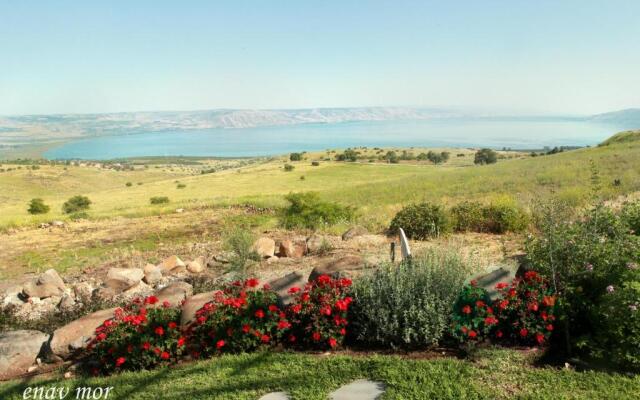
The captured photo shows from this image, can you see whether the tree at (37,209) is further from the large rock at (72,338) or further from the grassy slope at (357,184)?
the large rock at (72,338)

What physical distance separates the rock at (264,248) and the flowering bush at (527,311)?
6.77 meters

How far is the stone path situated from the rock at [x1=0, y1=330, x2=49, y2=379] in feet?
12.0

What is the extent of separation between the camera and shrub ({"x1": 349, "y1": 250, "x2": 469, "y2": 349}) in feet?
16.1

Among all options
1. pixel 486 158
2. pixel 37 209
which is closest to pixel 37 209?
pixel 37 209

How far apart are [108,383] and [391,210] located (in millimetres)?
16614

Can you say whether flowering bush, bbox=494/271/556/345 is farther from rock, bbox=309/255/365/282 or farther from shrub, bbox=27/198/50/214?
shrub, bbox=27/198/50/214

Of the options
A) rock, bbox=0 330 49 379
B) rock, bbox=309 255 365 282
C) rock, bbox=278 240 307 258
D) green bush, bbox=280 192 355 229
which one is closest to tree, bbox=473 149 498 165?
green bush, bbox=280 192 355 229

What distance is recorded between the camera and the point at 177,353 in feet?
16.8

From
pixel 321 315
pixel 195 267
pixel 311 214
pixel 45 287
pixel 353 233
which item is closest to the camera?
pixel 321 315

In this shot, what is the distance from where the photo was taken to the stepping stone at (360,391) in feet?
13.2

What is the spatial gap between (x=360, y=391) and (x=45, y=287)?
8284 mm

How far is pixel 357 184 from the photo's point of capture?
163 feet

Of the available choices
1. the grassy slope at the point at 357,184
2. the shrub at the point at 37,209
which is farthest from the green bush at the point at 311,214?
the shrub at the point at 37,209

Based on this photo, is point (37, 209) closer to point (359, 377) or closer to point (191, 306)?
point (191, 306)
